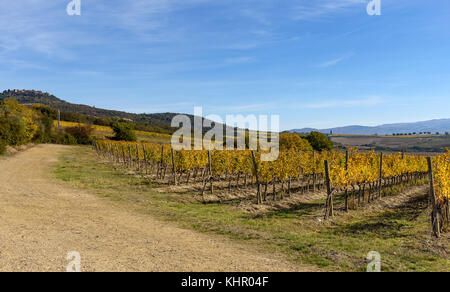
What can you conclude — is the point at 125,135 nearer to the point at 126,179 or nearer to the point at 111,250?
the point at 126,179

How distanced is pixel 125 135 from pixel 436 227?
65.8 m

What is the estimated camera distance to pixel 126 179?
21094 mm

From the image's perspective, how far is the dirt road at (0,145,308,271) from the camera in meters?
6.21

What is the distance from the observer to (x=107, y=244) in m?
7.56

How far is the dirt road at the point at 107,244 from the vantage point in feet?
20.4

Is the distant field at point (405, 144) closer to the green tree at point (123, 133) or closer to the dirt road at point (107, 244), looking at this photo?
the green tree at point (123, 133)

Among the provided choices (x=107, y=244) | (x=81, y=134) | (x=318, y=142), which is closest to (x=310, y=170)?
(x=107, y=244)

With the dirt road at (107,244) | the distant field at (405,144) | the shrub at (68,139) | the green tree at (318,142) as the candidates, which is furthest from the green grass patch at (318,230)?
the shrub at (68,139)

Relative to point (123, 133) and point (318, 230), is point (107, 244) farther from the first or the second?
point (123, 133)

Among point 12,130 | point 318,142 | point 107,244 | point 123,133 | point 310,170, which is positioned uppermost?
point 123,133

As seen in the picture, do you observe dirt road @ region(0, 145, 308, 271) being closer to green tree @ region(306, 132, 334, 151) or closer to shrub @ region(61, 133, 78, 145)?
green tree @ region(306, 132, 334, 151)

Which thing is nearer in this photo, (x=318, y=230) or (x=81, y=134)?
(x=318, y=230)

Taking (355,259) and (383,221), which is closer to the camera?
(355,259)
